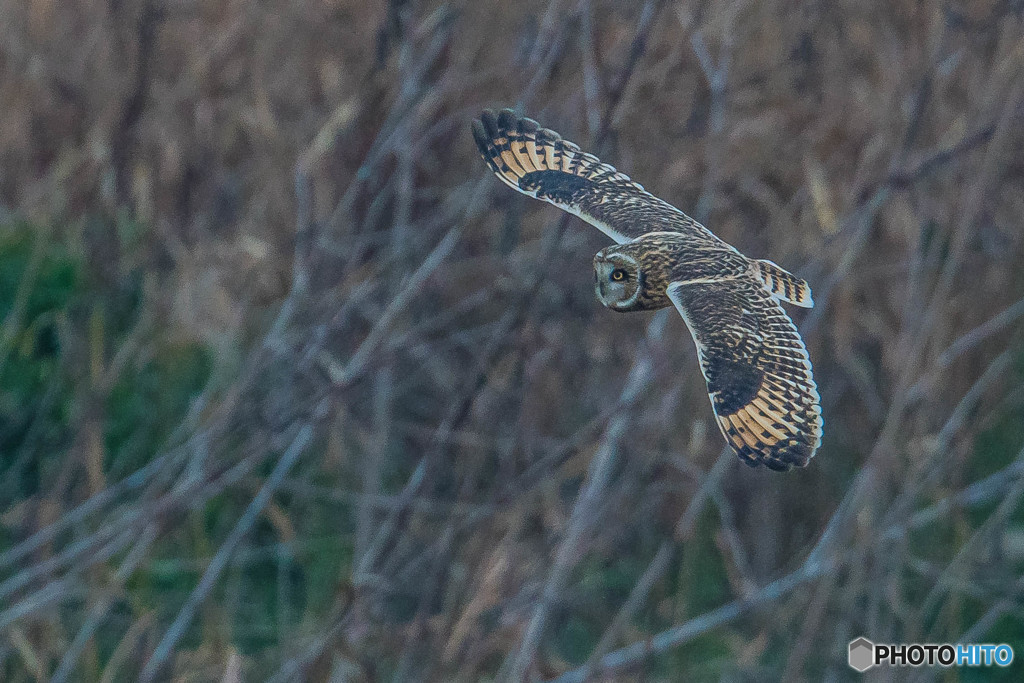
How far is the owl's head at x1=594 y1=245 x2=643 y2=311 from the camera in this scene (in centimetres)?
181

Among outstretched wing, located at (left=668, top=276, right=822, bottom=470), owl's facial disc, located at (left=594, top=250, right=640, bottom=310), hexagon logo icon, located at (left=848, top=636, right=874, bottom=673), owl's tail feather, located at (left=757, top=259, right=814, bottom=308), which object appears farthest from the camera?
hexagon logo icon, located at (left=848, top=636, right=874, bottom=673)

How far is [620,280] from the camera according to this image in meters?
1.84

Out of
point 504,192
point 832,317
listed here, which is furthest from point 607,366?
point 504,192

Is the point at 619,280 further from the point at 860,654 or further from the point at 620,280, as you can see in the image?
the point at 860,654

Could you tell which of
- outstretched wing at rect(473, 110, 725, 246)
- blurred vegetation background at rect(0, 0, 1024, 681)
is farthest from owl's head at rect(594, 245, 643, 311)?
blurred vegetation background at rect(0, 0, 1024, 681)

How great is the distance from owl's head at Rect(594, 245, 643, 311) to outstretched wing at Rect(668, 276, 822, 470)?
65mm

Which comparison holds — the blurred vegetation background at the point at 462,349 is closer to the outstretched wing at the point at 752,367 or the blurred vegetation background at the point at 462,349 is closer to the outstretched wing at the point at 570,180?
the outstretched wing at the point at 570,180

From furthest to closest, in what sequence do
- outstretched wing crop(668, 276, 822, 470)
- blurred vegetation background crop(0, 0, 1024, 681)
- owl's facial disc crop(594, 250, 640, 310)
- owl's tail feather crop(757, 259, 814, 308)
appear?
1. blurred vegetation background crop(0, 0, 1024, 681)
2. owl's tail feather crop(757, 259, 814, 308)
3. owl's facial disc crop(594, 250, 640, 310)
4. outstretched wing crop(668, 276, 822, 470)

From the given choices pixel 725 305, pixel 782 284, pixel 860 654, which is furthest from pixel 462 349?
pixel 725 305

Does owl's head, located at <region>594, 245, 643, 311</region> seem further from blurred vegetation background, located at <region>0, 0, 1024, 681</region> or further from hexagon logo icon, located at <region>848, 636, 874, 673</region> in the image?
hexagon logo icon, located at <region>848, 636, 874, 673</region>

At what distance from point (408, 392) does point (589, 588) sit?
85cm

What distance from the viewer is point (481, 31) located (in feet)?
9.80

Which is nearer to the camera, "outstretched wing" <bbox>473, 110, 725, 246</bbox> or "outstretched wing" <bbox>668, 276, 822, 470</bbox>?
"outstretched wing" <bbox>668, 276, 822, 470</bbox>

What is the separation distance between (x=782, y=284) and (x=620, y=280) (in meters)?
0.33
